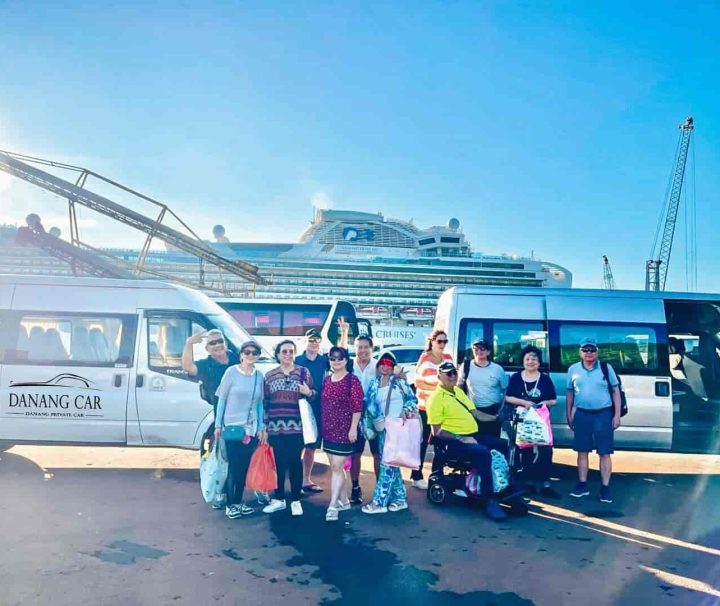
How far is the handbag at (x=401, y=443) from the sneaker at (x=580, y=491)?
1863mm

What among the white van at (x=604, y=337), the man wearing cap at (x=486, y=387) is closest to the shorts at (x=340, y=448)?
the man wearing cap at (x=486, y=387)

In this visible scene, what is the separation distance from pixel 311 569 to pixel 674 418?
5214 millimetres

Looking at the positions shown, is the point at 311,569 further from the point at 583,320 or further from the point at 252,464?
the point at 583,320

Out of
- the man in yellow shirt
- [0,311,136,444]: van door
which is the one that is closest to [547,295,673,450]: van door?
the man in yellow shirt

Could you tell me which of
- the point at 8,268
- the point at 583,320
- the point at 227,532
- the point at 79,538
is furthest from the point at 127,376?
the point at 8,268

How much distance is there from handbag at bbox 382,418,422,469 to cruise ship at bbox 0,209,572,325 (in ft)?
124

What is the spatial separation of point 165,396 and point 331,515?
2414 millimetres

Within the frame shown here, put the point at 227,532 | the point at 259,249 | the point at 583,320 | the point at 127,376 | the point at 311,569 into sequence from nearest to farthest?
1. the point at 311,569
2. the point at 227,532
3. the point at 127,376
4. the point at 583,320
5. the point at 259,249

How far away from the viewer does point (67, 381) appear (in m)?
5.85

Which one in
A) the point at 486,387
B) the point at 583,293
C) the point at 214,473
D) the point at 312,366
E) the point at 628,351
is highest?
the point at 583,293

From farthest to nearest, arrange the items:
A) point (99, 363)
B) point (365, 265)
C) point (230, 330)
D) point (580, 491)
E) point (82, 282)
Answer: point (365, 265)
point (230, 330)
point (82, 282)
point (99, 363)
point (580, 491)

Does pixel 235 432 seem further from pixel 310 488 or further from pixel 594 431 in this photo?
pixel 594 431

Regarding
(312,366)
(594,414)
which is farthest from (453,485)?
(312,366)

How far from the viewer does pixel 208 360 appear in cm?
516
